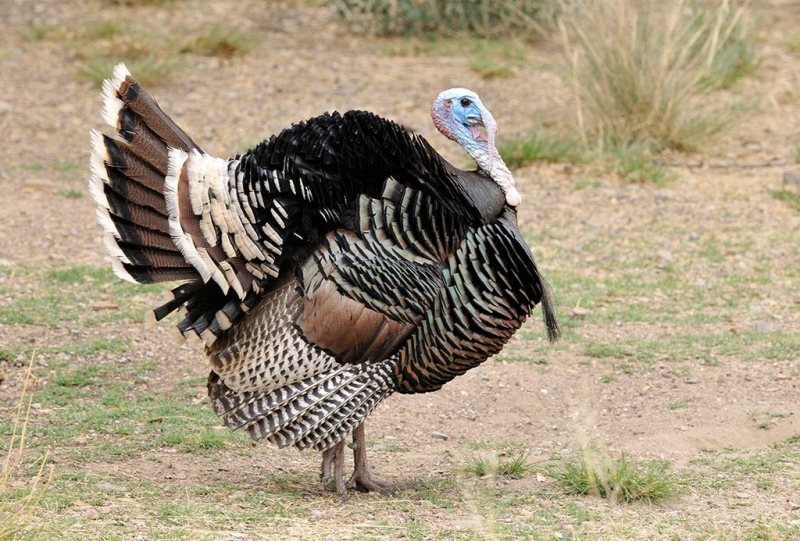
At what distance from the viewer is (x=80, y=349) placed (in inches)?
258

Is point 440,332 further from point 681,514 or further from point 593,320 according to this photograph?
point 593,320

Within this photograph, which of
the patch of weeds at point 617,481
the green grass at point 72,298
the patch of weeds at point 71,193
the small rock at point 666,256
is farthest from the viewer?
the patch of weeds at point 71,193

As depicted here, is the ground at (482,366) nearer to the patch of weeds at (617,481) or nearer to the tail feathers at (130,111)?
the patch of weeds at (617,481)

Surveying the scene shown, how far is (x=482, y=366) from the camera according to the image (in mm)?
6703

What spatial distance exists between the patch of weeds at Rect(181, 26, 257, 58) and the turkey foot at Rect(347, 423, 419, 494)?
7.93 metres

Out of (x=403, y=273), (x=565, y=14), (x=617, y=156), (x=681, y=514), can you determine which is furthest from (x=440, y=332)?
(x=565, y=14)

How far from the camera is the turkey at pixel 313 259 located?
179 inches

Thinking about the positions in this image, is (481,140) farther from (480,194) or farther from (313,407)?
(313,407)

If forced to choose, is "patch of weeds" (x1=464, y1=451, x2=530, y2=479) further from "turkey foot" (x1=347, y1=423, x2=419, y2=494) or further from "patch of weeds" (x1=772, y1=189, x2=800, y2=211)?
"patch of weeds" (x1=772, y1=189, x2=800, y2=211)

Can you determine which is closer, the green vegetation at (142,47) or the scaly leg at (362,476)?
the scaly leg at (362,476)

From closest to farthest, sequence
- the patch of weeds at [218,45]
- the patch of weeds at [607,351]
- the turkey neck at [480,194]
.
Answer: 1. the turkey neck at [480,194]
2. the patch of weeds at [607,351]
3. the patch of weeds at [218,45]

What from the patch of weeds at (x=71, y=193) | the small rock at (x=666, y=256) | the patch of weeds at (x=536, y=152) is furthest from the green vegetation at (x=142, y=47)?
the small rock at (x=666, y=256)

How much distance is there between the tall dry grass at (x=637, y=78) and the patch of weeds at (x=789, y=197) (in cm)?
108

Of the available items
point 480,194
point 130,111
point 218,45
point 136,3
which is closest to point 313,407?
point 480,194
